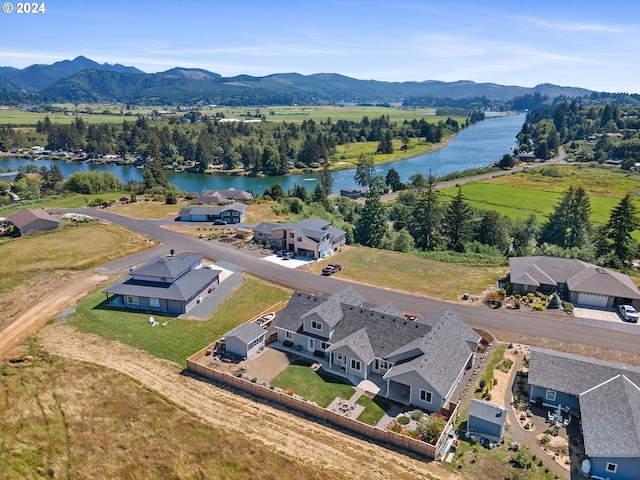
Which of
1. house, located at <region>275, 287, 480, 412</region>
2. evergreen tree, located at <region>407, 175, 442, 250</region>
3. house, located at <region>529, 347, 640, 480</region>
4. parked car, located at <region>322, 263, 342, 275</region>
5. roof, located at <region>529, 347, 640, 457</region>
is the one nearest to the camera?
house, located at <region>529, 347, 640, 480</region>

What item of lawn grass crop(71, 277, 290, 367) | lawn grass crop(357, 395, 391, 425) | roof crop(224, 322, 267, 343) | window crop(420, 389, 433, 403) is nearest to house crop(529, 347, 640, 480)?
window crop(420, 389, 433, 403)

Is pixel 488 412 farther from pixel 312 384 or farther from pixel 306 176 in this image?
pixel 306 176

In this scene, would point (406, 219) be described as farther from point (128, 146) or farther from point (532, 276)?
point (128, 146)

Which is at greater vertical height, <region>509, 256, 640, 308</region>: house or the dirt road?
<region>509, 256, 640, 308</region>: house

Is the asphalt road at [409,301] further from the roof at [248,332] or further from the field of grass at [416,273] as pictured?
the roof at [248,332]

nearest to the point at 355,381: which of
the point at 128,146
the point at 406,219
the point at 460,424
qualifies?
the point at 460,424

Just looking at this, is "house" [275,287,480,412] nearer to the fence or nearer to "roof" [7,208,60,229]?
the fence

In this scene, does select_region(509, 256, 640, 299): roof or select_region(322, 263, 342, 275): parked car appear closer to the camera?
select_region(509, 256, 640, 299): roof
